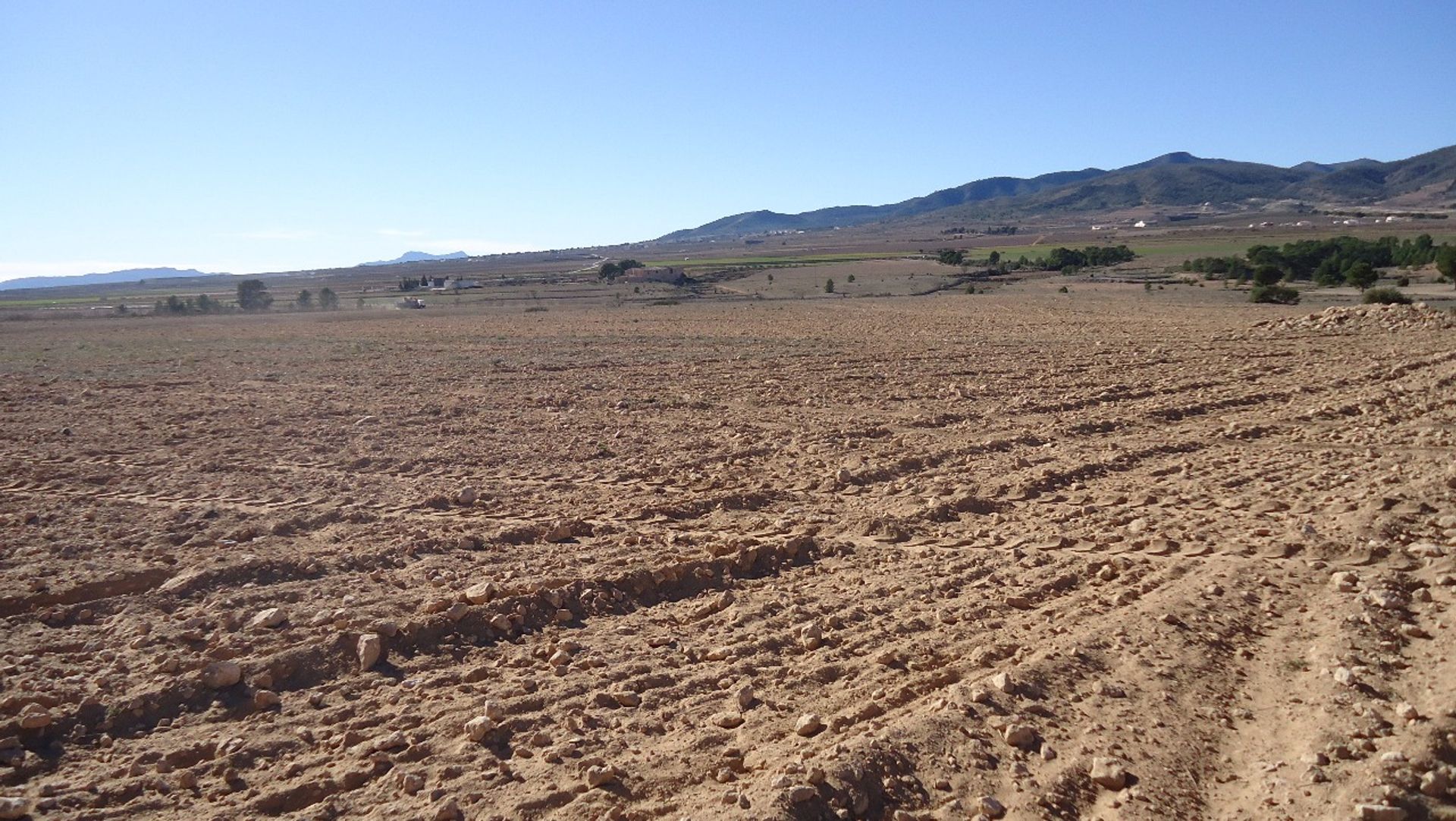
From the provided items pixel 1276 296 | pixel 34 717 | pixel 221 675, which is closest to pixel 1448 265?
pixel 1276 296

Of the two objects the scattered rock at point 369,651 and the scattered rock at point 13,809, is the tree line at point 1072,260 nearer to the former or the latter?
the scattered rock at point 369,651

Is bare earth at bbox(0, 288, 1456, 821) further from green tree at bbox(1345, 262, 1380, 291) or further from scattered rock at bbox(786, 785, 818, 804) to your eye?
green tree at bbox(1345, 262, 1380, 291)

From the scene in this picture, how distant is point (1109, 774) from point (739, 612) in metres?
2.94

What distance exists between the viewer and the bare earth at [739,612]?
5.07m

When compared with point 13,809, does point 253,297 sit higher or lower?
higher

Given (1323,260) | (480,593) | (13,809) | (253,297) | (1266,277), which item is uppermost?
(253,297)

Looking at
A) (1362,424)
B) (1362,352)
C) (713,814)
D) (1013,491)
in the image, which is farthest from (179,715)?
(1362,352)

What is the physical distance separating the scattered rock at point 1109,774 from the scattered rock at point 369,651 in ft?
14.3

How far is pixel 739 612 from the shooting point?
7250 mm

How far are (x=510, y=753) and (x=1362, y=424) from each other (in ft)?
42.2

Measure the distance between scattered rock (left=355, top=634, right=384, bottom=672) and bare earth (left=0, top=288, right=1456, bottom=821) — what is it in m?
0.03

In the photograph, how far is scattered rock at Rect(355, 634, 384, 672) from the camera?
6340 millimetres

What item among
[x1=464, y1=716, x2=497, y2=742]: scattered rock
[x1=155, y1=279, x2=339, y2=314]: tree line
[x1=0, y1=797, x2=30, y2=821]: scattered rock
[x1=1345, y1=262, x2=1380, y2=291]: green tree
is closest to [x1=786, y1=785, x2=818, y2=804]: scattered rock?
[x1=464, y1=716, x2=497, y2=742]: scattered rock

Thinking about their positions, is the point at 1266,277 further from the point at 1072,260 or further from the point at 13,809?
the point at 13,809
